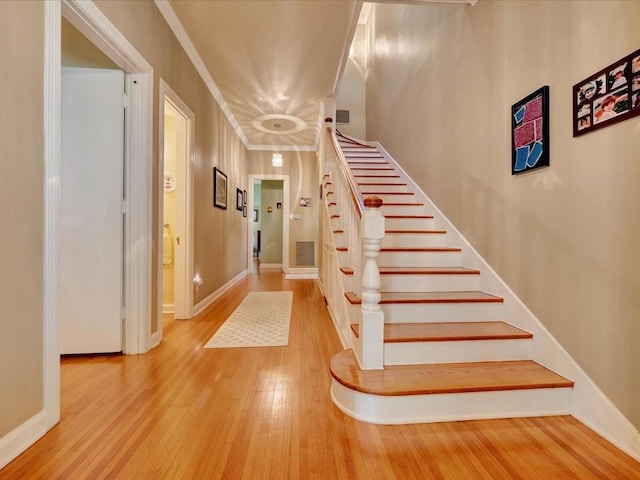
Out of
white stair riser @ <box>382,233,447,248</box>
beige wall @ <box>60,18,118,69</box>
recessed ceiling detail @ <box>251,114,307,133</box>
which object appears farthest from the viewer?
recessed ceiling detail @ <box>251,114,307,133</box>

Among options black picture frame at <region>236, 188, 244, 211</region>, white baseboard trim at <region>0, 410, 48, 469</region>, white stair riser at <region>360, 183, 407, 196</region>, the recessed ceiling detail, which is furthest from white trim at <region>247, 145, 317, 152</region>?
white baseboard trim at <region>0, 410, 48, 469</region>

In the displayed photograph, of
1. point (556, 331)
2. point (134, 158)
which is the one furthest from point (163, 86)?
point (556, 331)

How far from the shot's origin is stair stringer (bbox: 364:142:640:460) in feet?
4.53

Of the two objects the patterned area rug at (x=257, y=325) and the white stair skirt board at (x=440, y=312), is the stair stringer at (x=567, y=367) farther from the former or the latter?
the patterned area rug at (x=257, y=325)

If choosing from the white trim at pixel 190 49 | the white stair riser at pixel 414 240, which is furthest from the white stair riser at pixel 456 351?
the white trim at pixel 190 49

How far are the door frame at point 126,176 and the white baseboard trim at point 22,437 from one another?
0.03m

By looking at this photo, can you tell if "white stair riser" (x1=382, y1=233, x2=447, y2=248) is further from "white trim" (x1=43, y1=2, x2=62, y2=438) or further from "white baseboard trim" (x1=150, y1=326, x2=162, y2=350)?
"white trim" (x1=43, y1=2, x2=62, y2=438)

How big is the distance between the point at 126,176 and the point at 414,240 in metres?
2.45

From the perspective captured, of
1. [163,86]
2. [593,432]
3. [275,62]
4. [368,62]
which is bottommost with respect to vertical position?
[593,432]

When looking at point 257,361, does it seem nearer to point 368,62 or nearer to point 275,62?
point 275,62

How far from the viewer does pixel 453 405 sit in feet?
5.15

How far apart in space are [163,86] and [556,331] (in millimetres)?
3288

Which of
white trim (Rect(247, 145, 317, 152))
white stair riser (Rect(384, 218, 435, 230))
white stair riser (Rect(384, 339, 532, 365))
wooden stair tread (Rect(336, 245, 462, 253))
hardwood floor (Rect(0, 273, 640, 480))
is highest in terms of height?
white trim (Rect(247, 145, 317, 152))

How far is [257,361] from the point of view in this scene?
7.38 ft
